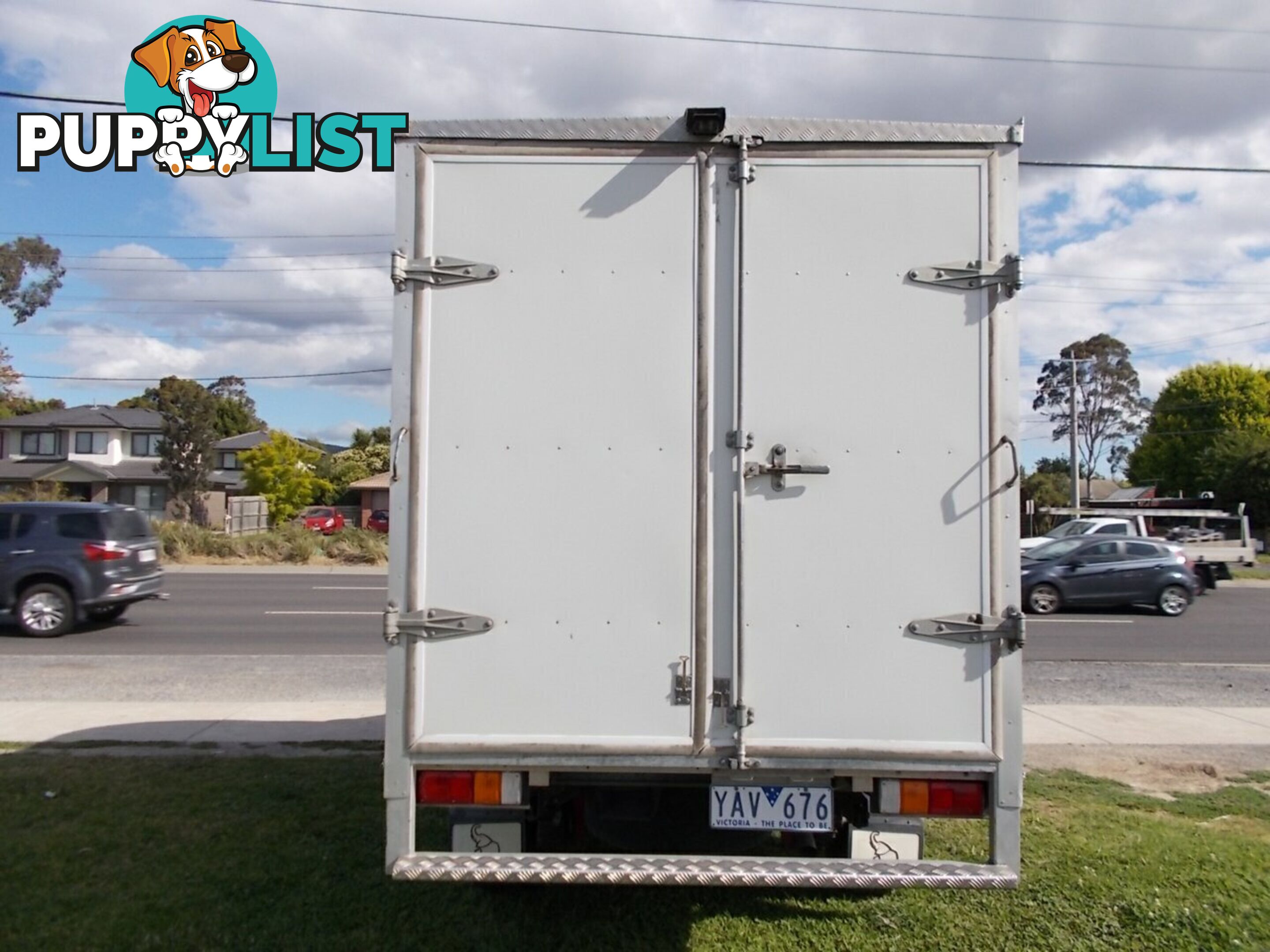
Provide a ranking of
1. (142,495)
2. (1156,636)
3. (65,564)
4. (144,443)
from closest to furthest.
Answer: (65,564), (1156,636), (142,495), (144,443)

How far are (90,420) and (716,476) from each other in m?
63.5

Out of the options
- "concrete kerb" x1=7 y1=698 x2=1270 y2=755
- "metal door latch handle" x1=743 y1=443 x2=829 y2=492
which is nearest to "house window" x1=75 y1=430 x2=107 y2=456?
"concrete kerb" x1=7 y1=698 x2=1270 y2=755

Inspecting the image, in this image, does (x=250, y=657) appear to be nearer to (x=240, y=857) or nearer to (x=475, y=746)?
(x=240, y=857)

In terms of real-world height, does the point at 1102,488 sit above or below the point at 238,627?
above

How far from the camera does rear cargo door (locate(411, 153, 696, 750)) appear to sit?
11.1ft

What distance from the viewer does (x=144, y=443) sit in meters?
58.7

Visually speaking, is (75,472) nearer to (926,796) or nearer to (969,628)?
(926,796)

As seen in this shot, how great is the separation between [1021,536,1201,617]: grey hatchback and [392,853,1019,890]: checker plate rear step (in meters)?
14.7

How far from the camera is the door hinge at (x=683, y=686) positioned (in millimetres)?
3371

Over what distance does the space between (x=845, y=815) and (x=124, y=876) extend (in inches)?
128

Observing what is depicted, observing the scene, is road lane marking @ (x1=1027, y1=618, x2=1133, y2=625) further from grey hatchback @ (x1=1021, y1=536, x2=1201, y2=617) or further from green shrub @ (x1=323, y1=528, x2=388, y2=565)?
green shrub @ (x1=323, y1=528, x2=388, y2=565)

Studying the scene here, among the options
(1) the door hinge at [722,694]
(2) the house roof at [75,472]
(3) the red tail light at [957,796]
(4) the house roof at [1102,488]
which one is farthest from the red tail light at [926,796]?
(4) the house roof at [1102,488]

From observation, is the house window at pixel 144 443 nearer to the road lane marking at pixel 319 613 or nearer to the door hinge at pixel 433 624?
the road lane marking at pixel 319 613

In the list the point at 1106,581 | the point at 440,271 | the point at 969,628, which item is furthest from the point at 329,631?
the point at 1106,581
